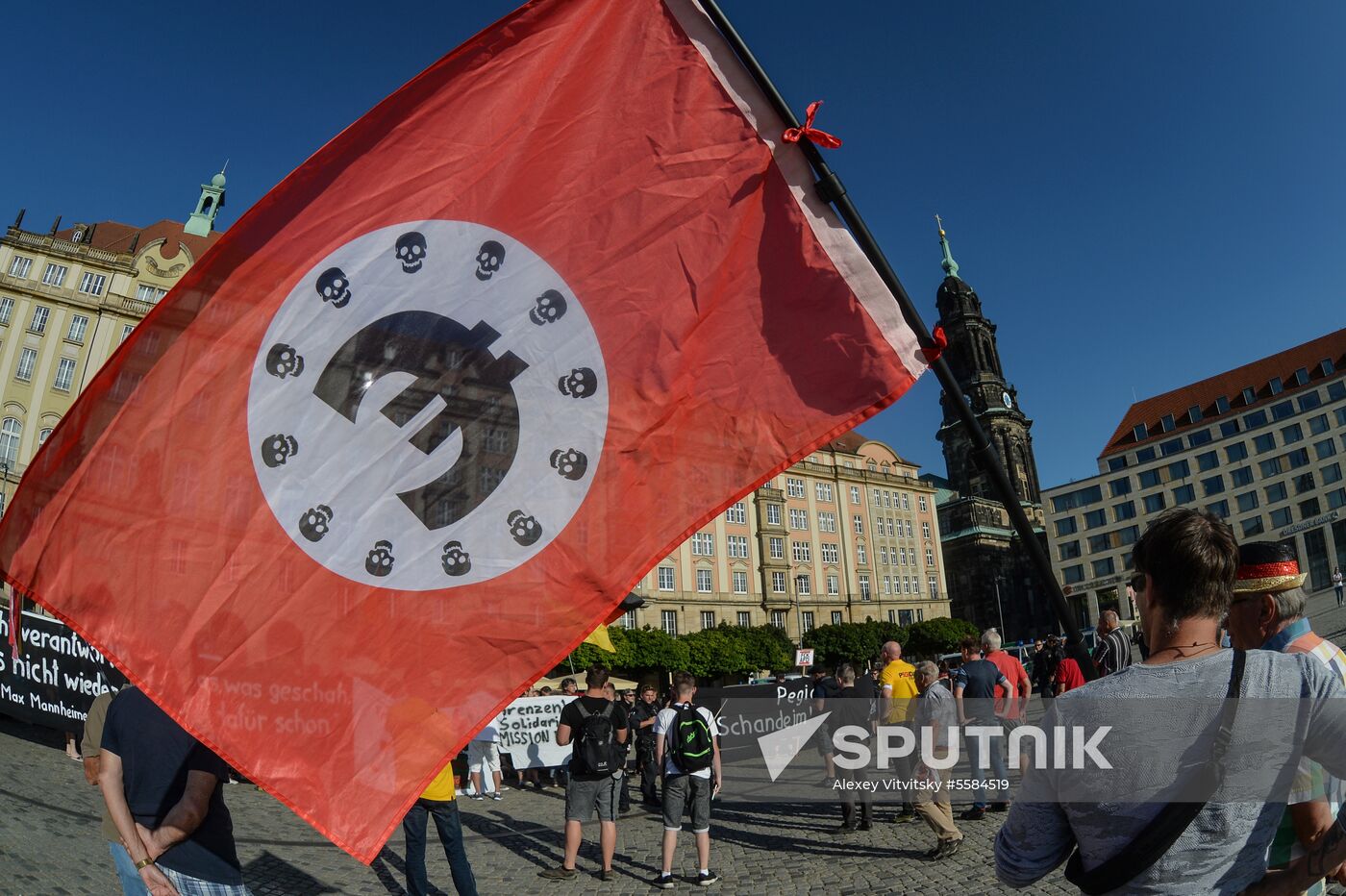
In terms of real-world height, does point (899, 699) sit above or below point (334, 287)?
below

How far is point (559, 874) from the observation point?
819 cm

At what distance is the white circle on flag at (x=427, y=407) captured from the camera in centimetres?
306

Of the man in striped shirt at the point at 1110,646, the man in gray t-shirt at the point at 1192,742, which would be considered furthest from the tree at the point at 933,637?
the man in gray t-shirt at the point at 1192,742

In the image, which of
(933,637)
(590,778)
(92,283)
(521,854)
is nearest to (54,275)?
(92,283)

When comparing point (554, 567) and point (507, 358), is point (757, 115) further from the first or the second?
point (554, 567)

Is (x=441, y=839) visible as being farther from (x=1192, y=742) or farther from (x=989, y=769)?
(x=989, y=769)

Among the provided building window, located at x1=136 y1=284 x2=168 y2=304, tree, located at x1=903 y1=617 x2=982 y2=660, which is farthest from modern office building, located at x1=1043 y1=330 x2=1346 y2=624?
building window, located at x1=136 y1=284 x2=168 y2=304

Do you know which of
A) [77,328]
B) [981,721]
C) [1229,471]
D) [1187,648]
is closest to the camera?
[1187,648]

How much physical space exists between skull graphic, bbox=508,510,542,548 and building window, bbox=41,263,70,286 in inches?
2591

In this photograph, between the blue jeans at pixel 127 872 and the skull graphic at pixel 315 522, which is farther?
the blue jeans at pixel 127 872

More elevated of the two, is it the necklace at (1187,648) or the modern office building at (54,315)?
the modern office building at (54,315)

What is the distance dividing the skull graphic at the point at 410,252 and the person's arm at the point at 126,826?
230 centimetres

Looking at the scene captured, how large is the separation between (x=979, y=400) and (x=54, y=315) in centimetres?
10032

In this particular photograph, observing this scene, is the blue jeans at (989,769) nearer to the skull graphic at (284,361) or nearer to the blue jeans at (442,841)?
the blue jeans at (442,841)
